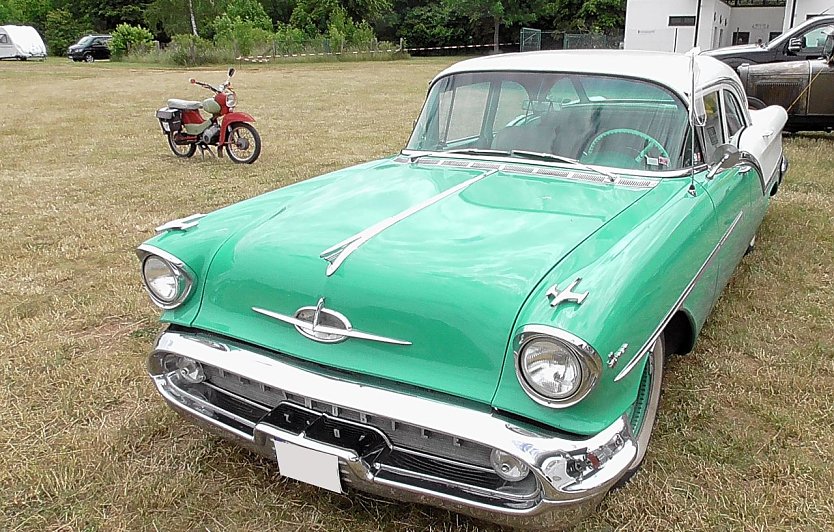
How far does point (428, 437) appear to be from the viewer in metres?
2.00

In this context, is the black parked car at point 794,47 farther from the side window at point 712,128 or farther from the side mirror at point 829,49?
the side window at point 712,128

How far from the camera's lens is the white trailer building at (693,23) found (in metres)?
27.0

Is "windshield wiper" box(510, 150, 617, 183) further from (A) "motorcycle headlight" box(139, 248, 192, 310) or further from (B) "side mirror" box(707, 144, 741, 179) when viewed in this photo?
(A) "motorcycle headlight" box(139, 248, 192, 310)

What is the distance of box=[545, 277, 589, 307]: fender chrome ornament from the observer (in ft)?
5.98

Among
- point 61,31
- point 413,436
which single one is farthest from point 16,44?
point 413,436

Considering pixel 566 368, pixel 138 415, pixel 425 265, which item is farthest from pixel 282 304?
pixel 138 415

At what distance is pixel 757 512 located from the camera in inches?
88.2

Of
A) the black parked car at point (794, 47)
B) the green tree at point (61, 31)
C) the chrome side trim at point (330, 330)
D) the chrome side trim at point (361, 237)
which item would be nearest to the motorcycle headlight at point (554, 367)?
the chrome side trim at point (330, 330)

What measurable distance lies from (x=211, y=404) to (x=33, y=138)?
A: 9.73m

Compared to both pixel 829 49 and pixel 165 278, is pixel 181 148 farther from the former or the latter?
pixel 829 49

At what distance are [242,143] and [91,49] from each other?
3070cm

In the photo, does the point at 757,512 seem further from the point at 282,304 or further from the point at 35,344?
the point at 35,344

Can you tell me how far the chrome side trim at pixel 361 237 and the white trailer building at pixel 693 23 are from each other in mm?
27118

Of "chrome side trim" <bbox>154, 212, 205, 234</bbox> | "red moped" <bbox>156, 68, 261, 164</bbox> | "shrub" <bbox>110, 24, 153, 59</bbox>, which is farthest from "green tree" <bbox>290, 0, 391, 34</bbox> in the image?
"chrome side trim" <bbox>154, 212, 205, 234</bbox>
